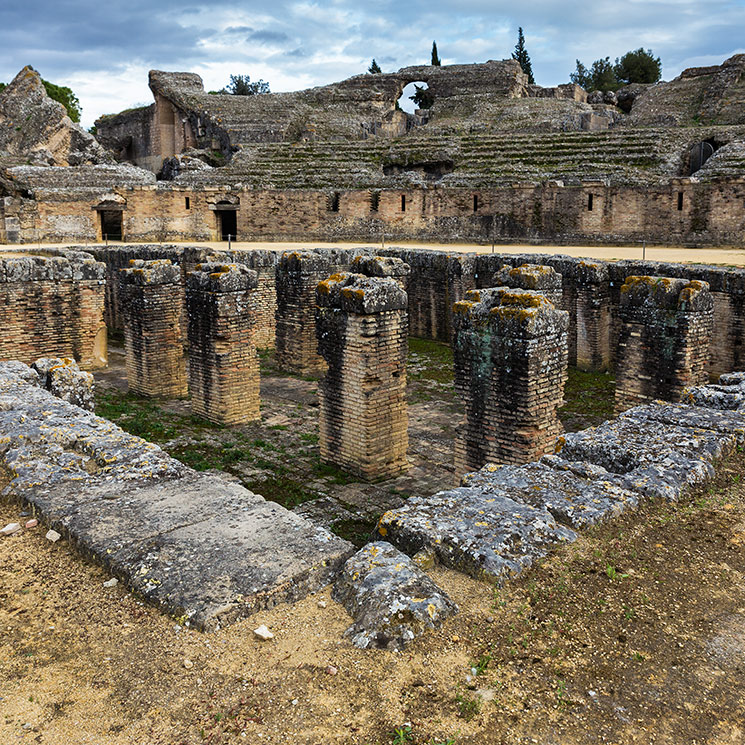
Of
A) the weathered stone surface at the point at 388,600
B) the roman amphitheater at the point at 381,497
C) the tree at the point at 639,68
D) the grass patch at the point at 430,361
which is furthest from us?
the tree at the point at 639,68

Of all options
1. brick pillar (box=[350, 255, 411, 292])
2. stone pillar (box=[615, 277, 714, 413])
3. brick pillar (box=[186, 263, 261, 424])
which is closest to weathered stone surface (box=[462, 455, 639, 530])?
stone pillar (box=[615, 277, 714, 413])

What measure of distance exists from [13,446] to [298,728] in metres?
3.75

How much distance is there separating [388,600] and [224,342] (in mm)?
8093

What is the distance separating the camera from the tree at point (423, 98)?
41.3 m

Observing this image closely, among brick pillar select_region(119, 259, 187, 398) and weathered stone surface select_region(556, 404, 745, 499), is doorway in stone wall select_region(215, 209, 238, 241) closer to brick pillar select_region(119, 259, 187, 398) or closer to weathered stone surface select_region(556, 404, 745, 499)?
brick pillar select_region(119, 259, 187, 398)

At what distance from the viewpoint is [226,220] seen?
2853 cm

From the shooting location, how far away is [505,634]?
3443mm

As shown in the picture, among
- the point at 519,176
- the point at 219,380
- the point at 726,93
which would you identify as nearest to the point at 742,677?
the point at 219,380

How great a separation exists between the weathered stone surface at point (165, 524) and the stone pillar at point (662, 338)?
6.47 meters

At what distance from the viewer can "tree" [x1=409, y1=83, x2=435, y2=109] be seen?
41312 mm

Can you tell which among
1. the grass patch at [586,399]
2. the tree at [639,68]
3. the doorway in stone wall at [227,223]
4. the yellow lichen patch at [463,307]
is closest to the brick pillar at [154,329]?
the yellow lichen patch at [463,307]

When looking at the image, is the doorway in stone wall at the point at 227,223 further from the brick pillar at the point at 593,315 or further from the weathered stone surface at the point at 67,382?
the weathered stone surface at the point at 67,382

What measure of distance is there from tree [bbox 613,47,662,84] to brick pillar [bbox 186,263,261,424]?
166 ft

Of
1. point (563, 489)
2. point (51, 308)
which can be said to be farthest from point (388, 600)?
point (51, 308)
